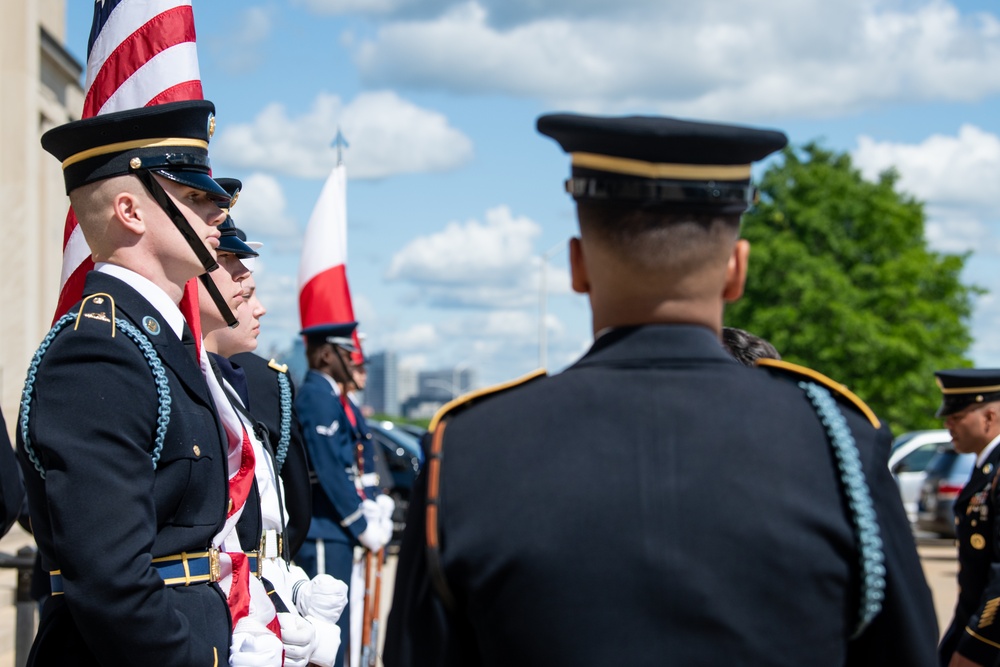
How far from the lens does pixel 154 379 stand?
9.85 feet

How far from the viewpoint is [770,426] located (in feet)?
6.51

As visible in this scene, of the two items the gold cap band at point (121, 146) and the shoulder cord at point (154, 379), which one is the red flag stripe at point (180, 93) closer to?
the gold cap band at point (121, 146)

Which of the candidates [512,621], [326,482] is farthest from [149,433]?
[326,482]

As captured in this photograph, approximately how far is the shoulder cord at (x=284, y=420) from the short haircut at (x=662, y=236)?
3.04 meters

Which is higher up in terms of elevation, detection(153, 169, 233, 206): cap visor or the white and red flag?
detection(153, 169, 233, 206): cap visor

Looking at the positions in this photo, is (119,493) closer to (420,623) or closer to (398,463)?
(420,623)

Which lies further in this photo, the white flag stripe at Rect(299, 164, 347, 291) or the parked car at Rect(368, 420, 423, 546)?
the parked car at Rect(368, 420, 423, 546)

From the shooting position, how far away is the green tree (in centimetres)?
3747

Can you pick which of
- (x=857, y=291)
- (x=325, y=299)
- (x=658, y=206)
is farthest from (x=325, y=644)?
(x=857, y=291)

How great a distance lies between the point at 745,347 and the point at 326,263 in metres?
4.05

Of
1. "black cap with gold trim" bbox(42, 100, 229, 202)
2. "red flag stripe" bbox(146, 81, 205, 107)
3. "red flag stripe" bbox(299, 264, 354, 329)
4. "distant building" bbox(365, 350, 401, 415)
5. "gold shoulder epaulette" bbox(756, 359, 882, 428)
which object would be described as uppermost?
"red flag stripe" bbox(146, 81, 205, 107)

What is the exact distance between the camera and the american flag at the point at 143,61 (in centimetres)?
400

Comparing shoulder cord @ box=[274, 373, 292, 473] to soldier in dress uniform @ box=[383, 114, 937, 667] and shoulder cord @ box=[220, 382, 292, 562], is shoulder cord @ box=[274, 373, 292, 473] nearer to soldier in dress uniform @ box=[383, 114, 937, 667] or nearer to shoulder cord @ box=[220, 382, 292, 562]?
shoulder cord @ box=[220, 382, 292, 562]

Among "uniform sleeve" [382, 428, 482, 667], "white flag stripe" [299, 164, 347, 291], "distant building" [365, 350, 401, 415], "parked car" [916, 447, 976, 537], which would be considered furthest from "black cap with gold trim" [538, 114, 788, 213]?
"distant building" [365, 350, 401, 415]
